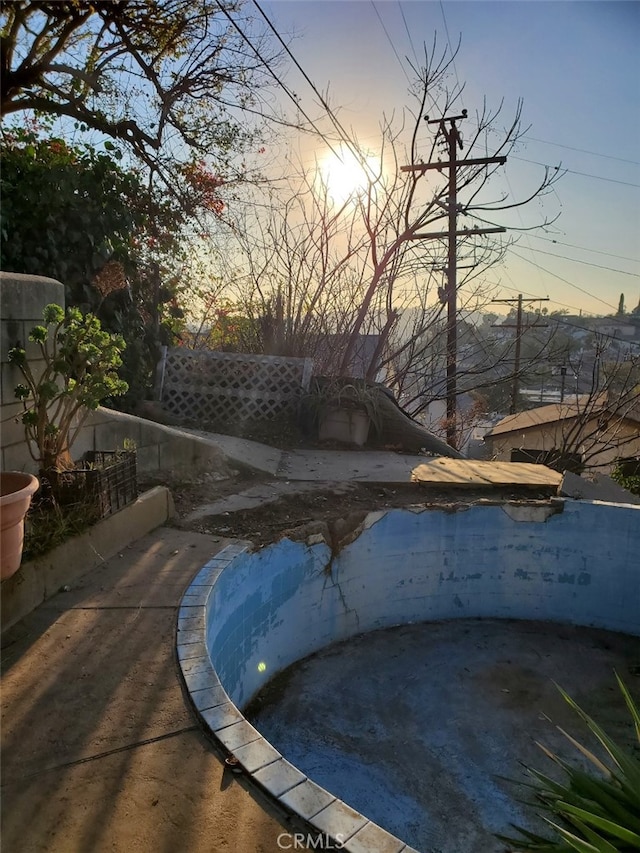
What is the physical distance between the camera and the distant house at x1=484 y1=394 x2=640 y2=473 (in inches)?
337

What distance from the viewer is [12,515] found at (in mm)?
2396

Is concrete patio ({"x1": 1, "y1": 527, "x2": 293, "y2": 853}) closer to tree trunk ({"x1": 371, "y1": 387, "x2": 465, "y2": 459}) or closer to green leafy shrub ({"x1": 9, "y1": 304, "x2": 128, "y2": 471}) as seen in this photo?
green leafy shrub ({"x1": 9, "y1": 304, "x2": 128, "y2": 471})

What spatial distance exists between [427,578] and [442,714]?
145cm

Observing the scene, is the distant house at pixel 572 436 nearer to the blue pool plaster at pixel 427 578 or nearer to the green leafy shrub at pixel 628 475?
the green leafy shrub at pixel 628 475

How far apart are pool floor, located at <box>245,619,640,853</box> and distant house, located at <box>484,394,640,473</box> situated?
4.04 meters

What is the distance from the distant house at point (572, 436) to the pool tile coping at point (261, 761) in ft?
22.7

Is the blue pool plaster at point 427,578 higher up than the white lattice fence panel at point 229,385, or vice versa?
the white lattice fence panel at point 229,385

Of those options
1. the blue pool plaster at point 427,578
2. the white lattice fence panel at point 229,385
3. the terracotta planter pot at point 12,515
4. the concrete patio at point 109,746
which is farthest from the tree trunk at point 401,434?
the terracotta planter pot at point 12,515

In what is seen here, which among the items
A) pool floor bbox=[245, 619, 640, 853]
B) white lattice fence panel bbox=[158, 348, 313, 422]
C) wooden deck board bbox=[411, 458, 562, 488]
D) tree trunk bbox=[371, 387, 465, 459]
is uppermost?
white lattice fence panel bbox=[158, 348, 313, 422]

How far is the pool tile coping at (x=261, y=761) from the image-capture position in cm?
154

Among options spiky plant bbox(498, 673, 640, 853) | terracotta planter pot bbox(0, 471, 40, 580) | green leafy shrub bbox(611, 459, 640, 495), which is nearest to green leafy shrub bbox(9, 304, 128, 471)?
terracotta planter pot bbox(0, 471, 40, 580)

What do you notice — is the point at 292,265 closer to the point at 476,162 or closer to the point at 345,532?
the point at 476,162

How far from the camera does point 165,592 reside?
293 cm

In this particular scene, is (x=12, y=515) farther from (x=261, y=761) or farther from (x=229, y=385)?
(x=229, y=385)
